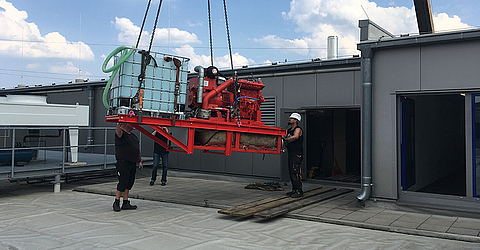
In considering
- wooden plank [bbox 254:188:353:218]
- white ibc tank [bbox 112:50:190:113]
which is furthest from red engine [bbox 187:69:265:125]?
wooden plank [bbox 254:188:353:218]

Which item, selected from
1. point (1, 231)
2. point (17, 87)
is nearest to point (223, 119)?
point (1, 231)

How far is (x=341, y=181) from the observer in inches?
419

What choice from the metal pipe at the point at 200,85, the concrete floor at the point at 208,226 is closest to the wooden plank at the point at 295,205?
the concrete floor at the point at 208,226

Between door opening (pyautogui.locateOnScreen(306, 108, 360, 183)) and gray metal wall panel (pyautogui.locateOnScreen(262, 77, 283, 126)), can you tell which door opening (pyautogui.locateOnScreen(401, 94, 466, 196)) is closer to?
door opening (pyautogui.locateOnScreen(306, 108, 360, 183))

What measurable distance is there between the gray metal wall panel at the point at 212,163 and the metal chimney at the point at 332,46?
5.05 meters

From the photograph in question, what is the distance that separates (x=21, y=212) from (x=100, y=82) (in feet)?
28.4

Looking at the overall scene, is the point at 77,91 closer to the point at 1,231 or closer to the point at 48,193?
the point at 48,193

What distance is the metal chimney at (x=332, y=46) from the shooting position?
41.9 ft

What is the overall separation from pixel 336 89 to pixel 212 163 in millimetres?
4601

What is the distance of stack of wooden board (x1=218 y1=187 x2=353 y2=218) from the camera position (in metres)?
6.65

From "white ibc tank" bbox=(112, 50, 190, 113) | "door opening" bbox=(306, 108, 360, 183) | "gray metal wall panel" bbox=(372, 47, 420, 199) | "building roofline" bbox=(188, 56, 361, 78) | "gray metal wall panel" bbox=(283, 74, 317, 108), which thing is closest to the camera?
"white ibc tank" bbox=(112, 50, 190, 113)

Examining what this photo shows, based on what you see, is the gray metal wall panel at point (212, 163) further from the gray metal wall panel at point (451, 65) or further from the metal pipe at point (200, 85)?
the gray metal wall panel at point (451, 65)

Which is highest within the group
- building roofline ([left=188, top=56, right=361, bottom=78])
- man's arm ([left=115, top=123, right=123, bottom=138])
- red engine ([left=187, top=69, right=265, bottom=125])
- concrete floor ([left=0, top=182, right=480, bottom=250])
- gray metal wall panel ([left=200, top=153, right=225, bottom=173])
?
building roofline ([left=188, top=56, right=361, bottom=78])

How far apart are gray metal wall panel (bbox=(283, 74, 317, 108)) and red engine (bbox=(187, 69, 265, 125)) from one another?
8.51 ft
